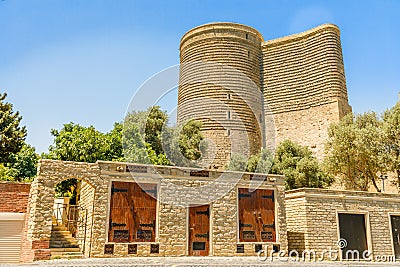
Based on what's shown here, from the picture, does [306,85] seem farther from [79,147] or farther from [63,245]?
[63,245]

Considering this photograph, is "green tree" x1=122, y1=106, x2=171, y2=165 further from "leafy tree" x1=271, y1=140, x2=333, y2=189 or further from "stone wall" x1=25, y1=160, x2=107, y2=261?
"leafy tree" x1=271, y1=140, x2=333, y2=189

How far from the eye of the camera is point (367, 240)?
1480 centimetres

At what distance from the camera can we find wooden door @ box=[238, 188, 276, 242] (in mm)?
13588

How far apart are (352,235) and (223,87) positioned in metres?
18.6

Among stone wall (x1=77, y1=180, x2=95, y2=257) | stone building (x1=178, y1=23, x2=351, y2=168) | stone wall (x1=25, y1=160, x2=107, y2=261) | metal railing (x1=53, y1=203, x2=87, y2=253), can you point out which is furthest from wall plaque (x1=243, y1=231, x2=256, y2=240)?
stone building (x1=178, y1=23, x2=351, y2=168)

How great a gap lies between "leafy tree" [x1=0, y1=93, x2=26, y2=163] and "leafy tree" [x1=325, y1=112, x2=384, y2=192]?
1806 centimetres

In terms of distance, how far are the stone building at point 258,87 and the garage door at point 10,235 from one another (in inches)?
714

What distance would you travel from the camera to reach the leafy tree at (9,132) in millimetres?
20922

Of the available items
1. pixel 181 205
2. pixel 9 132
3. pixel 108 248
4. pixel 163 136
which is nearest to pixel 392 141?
pixel 181 205

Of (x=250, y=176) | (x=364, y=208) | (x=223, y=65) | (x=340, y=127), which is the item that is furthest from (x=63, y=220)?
(x=223, y=65)

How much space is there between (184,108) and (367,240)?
19.8 metres

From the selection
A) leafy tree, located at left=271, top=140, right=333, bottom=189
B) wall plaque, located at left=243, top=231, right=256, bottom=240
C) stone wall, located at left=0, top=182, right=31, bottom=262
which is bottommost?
wall plaque, located at left=243, top=231, right=256, bottom=240

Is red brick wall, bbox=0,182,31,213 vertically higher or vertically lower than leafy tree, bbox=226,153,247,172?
lower

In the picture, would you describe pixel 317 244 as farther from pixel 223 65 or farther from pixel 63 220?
pixel 223 65
